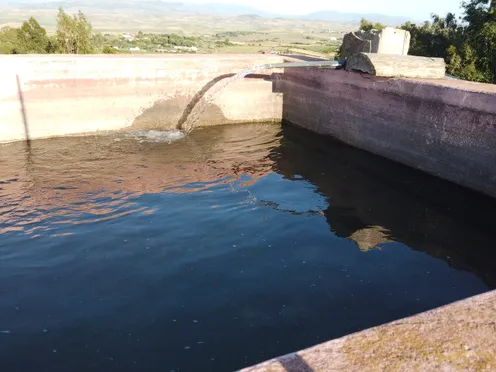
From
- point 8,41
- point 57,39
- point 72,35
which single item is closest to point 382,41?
point 72,35

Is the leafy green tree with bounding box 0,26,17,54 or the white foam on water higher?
the leafy green tree with bounding box 0,26,17,54

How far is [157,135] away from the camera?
13961mm

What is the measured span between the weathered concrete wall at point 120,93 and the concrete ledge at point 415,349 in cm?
1250

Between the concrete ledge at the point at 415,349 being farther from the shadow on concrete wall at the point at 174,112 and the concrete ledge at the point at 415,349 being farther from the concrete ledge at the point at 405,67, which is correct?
the shadow on concrete wall at the point at 174,112

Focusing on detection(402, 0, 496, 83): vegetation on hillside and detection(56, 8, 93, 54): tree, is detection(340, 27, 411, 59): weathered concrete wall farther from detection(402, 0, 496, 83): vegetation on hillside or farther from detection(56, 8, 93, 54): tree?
detection(56, 8, 93, 54): tree

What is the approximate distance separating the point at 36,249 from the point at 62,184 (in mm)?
3041

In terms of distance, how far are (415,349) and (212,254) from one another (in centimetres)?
448

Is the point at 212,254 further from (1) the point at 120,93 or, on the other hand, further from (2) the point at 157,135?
(1) the point at 120,93

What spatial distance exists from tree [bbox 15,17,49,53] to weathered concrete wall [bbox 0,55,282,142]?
17.3m

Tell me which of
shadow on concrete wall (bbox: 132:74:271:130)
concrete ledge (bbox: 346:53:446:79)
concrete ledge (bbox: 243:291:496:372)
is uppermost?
concrete ledge (bbox: 346:53:446:79)

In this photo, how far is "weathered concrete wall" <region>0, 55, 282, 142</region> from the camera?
1266 centimetres

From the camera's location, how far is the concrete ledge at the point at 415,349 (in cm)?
271

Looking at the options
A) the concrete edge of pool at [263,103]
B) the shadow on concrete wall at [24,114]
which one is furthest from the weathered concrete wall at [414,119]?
the shadow on concrete wall at [24,114]

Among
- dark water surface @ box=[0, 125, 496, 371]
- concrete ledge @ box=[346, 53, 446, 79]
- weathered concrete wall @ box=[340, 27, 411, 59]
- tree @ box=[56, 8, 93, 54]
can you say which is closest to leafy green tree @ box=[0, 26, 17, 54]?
tree @ box=[56, 8, 93, 54]
